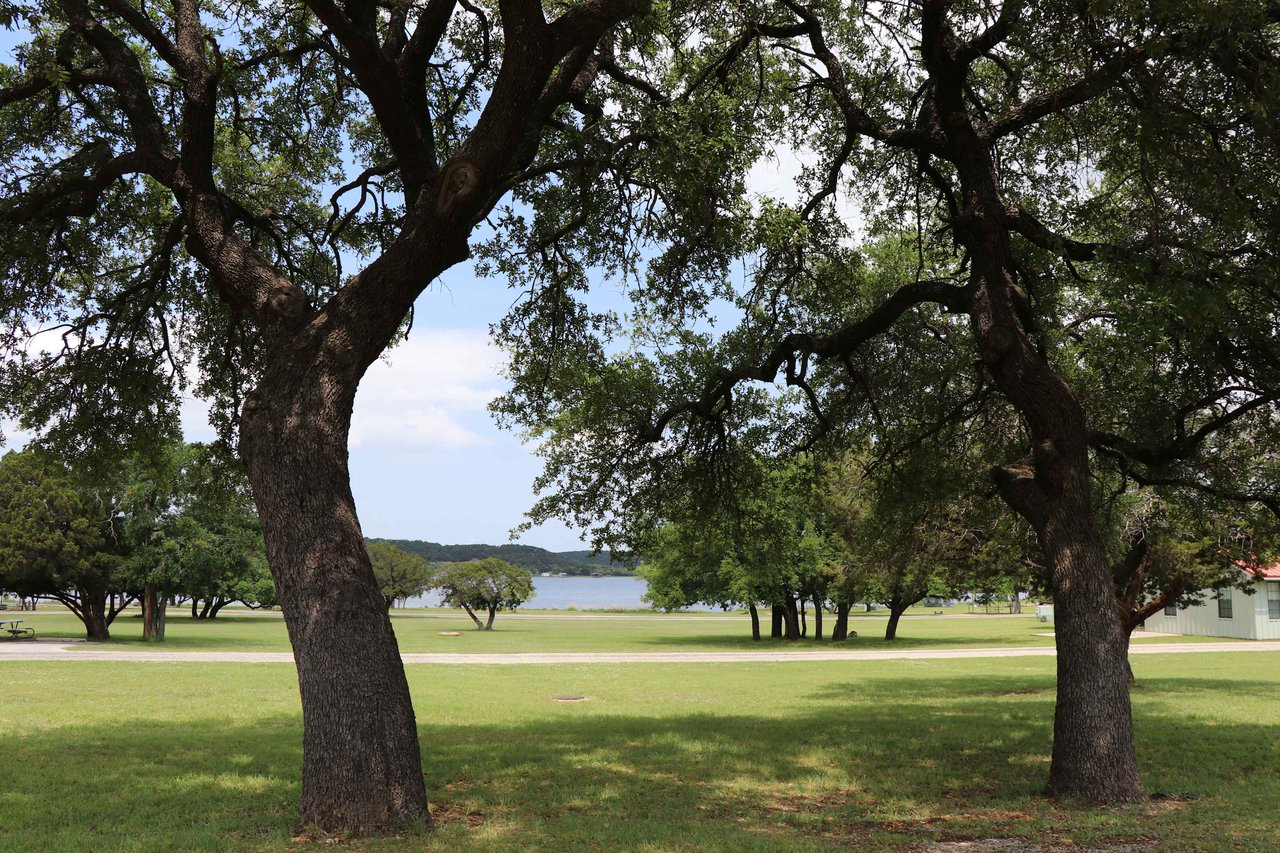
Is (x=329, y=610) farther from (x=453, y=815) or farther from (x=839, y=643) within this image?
(x=839, y=643)

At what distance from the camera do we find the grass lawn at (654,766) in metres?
7.31

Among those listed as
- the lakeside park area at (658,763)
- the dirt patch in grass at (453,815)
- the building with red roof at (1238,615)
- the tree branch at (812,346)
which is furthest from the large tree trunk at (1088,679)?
the building with red roof at (1238,615)

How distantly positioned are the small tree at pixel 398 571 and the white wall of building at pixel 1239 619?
55895mm

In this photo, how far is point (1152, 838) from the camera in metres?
7.07

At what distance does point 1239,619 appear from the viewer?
132ft

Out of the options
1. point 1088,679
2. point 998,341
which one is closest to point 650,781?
point 1088,679

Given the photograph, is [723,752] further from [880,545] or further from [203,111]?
[203,111]

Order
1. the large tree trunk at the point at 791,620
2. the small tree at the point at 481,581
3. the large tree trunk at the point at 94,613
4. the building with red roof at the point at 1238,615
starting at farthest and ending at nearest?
the small tree at the point at 481,581, the large tree trunk at the point at 791,620, the building with red roof at the point at 1238,615, the large tree trunk at the point at 94,613

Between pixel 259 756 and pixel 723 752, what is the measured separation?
580cm

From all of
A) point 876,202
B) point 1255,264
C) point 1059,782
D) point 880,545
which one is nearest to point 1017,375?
point 1255,264

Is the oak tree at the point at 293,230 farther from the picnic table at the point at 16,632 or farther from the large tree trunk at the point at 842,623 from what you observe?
the large tree trunk at the point at 842,623

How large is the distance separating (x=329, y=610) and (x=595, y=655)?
81.9 ft

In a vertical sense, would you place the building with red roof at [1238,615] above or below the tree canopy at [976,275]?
below

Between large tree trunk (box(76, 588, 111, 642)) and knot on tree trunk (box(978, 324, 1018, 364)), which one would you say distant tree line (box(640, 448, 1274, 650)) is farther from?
large tree trunk (box(76, 588, 111, 642))
